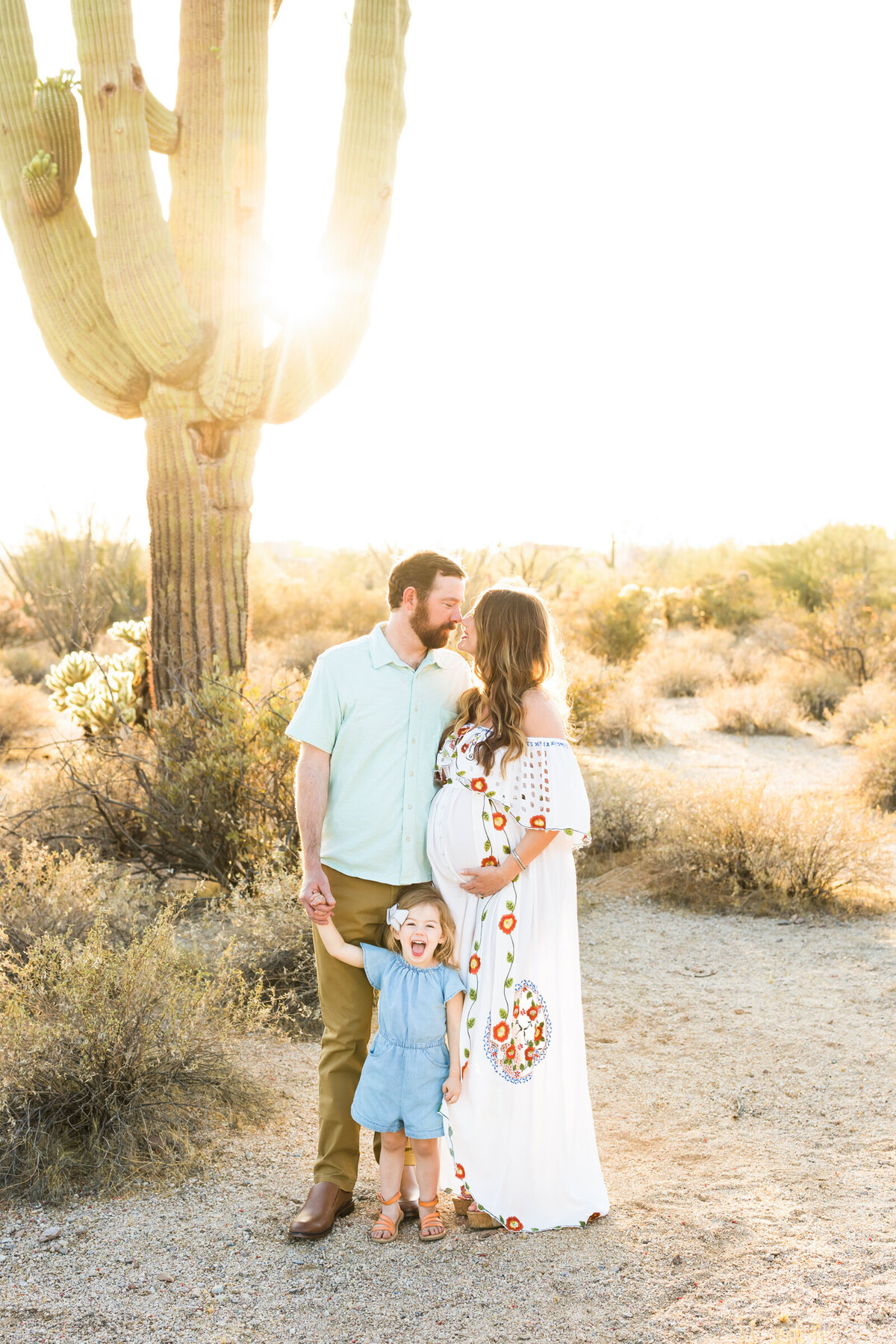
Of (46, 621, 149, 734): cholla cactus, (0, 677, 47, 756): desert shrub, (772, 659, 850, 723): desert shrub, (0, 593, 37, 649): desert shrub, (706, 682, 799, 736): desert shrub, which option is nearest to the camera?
(46, 621, 149, 734): cholla cactus

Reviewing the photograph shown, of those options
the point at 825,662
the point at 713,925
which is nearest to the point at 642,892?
the point at 713,925

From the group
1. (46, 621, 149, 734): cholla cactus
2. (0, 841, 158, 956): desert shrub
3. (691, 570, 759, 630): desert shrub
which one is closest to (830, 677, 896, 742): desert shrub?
(46, 621, 149, 734): cholla cactus

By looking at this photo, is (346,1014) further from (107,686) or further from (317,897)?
(107,686)

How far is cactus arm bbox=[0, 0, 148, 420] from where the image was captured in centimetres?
660

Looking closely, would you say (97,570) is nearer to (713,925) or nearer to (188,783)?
(188,783)

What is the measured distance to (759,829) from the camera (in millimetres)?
6590

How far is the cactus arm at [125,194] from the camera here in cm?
637

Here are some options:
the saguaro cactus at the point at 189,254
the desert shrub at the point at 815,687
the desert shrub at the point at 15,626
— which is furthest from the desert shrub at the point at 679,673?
the desert shrub at the point at 15,626

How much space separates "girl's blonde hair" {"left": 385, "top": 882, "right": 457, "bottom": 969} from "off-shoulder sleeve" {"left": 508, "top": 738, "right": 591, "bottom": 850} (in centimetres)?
→ 33

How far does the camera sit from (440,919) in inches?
119

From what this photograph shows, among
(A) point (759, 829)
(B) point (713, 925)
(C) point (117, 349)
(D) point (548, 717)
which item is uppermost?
(C) point (117, 349)

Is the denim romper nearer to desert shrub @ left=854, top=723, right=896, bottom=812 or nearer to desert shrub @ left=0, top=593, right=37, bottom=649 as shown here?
desert shrub @ left=854, top=723, right=896, bottom=812

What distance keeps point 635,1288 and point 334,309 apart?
19.7ft

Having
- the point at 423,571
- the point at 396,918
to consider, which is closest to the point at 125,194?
the point at 423,571
